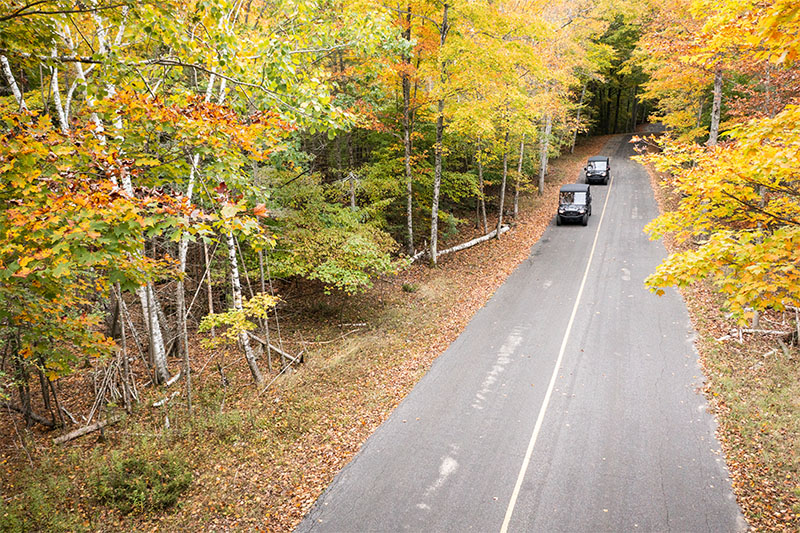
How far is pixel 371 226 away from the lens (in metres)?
14.4

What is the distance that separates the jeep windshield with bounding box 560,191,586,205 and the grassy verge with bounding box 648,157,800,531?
1142cm

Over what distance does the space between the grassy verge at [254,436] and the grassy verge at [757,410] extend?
6.70 meters

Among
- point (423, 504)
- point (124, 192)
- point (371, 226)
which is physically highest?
point (124, 192)

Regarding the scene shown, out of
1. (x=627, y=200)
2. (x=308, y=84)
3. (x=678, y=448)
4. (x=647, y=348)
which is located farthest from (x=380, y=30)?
(x=627, y=200)

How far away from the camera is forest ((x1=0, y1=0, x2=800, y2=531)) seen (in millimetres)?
4359

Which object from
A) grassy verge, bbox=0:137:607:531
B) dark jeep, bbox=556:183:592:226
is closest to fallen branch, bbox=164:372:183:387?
grassy verge, bbox=0:137:607:531

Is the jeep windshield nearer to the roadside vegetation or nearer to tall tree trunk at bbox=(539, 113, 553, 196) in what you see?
tall tree trunk at bbox=(539, 113, 553, 196)

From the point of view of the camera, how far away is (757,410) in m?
8.88

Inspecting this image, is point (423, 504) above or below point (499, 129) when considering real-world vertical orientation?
below

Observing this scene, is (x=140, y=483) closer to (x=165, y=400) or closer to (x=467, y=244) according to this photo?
(x=165, y=400)

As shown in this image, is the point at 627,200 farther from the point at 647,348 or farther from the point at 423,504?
the point at 423,504

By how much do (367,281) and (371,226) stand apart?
2.59 meters

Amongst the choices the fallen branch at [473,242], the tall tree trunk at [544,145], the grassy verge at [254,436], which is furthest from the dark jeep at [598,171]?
the grassy verge at [254,436]

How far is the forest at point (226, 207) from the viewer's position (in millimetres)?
4359
